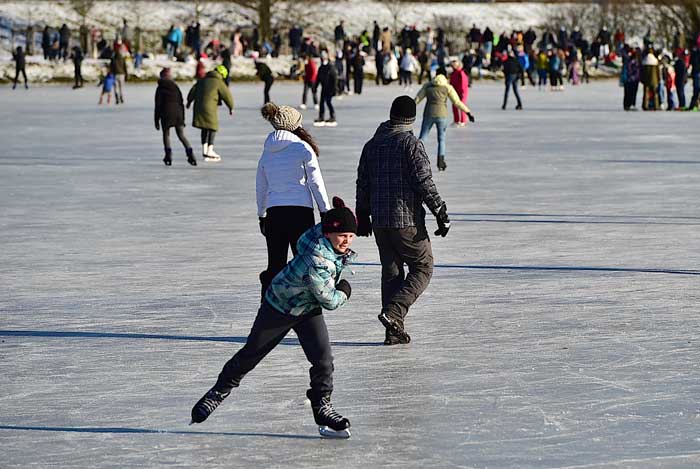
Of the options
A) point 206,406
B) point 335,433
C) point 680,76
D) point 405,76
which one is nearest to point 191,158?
point 206,406

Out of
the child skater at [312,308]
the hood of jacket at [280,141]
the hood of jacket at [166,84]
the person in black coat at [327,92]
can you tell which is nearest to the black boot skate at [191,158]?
the hood of jacket at [166,84]

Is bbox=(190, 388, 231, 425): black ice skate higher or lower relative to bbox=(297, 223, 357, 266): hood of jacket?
lower

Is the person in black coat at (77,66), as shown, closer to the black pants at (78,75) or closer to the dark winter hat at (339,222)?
the black pants at (78,75)

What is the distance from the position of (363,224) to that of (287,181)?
1.81 ft

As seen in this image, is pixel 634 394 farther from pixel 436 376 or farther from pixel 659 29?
pixel 659 29

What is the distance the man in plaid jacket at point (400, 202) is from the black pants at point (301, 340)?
181 centimetres

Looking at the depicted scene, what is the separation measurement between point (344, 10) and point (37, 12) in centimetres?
1614

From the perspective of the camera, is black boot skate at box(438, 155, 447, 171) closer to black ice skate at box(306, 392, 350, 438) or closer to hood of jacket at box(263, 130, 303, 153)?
hood of jacket at box(263, 130, 303, 153)

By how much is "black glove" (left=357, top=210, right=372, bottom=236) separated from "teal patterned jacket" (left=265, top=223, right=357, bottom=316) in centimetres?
182

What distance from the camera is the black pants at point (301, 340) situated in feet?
19.4

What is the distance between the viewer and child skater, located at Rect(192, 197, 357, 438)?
5.73 meters

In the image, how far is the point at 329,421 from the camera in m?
5.83

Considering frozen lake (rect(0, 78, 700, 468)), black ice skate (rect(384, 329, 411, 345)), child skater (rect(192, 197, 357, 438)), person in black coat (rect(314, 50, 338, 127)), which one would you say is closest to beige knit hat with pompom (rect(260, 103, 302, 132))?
frozen lake (rect(0, 78, 700, 468))

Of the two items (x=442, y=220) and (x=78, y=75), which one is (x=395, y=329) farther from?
(x=78, y=75)
